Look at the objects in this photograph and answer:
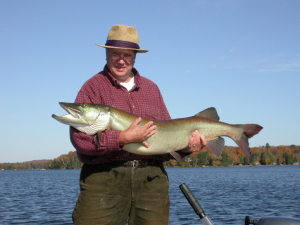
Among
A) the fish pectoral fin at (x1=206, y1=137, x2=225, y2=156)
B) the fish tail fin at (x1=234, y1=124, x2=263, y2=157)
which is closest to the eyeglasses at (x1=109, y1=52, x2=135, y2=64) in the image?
the fish pectoral fin at (x1=206, y1=137, x2=225, y2=156)

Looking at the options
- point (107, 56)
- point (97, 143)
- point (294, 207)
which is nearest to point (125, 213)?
point (97, 143)

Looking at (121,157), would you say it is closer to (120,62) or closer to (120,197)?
(120,197)

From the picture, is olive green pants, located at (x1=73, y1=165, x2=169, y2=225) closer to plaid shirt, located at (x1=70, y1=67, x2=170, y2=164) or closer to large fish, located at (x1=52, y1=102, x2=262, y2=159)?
plaid shirt, located at (x1=70, y1=67, x2=170, y2=164)

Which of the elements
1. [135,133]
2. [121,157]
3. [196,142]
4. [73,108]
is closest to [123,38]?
[73,108]

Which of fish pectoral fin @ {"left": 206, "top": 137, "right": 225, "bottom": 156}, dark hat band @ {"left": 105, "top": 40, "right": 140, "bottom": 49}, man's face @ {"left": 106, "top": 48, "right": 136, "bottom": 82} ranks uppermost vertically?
dark hat band @ {"left": 105, "top": 40, "right": 140, "bottom": 49}

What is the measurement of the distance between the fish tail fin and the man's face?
148cm

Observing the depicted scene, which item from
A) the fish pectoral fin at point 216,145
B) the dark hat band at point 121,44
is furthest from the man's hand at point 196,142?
the dark hat band at point 121,44

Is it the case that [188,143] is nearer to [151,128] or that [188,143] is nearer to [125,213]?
[151,128]

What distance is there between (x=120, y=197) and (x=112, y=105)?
0.99 meters

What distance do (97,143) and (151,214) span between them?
1074 mm

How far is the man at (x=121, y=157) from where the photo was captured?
4.42 metres

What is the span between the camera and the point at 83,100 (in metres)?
4.72

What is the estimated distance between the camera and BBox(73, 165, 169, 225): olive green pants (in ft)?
15.0

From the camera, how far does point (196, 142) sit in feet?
16.2
